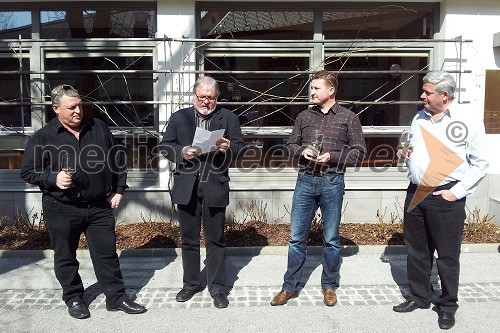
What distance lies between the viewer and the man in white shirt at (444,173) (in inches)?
147

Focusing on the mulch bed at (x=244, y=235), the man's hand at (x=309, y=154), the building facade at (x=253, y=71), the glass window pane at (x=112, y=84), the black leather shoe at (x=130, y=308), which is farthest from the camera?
the glass window pane at (x=112, y=84)

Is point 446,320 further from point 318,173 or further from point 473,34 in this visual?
point 473,34

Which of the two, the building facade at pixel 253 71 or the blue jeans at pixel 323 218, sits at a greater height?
the building facade at pixel 253 71

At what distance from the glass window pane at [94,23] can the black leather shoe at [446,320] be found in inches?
217

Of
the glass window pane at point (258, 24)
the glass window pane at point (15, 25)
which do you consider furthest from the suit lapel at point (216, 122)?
the glass window pane at point (15, 25)

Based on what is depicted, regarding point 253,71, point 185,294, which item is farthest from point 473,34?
point 185,294

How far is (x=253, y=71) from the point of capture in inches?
271

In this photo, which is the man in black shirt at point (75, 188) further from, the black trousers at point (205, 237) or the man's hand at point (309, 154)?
the man's hand at point (309, 154)

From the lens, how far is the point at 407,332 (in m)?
3.72

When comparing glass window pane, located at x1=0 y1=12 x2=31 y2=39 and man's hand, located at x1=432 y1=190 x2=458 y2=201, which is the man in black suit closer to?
man's hand, located at x1=432 y1=190 x2=458 y2=201

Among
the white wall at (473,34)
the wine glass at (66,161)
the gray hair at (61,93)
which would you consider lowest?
the wine glass at (66,161)

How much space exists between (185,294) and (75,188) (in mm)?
1408

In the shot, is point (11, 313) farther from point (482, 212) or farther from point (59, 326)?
point (482, 212)

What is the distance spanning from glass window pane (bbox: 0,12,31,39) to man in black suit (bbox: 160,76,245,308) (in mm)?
4213
